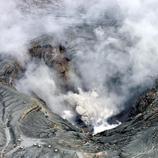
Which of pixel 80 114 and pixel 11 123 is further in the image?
pixel 80 114

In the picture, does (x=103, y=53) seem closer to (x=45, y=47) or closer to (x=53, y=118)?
(x=45, y=47)

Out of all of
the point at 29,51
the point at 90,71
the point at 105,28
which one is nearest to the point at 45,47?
the point at 29,51

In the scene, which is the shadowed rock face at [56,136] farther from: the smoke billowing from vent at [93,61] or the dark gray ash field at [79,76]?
the smoke billowing from vent at [93,61]

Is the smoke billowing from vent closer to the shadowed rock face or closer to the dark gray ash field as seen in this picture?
the dark gray ash field

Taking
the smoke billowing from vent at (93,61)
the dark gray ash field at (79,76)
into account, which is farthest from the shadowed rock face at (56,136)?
the smoke billowing from vent at (93,61)

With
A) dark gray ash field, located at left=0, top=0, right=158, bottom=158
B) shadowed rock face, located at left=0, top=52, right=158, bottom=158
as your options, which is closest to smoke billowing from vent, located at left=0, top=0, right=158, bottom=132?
dark gray ash field, located at left=0, top=0, right=158, bottom=158
